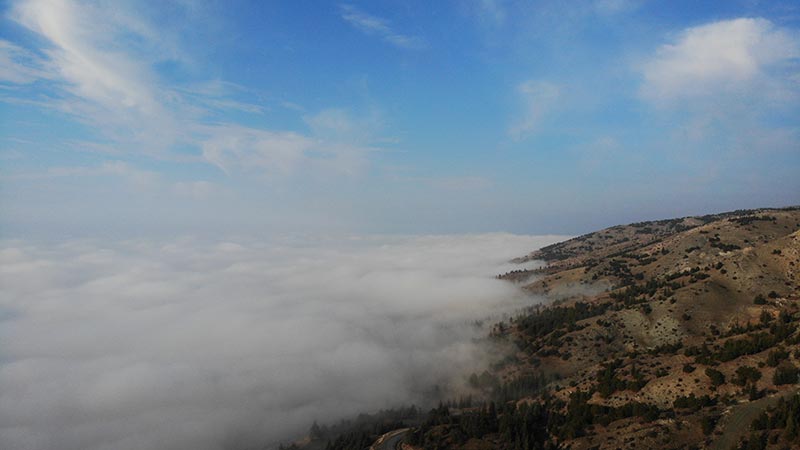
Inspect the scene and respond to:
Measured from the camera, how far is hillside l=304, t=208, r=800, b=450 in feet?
230

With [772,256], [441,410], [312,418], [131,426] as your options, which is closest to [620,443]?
[441,410]

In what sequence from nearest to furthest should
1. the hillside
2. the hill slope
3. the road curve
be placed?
the hillside
the hill slope
the road curve

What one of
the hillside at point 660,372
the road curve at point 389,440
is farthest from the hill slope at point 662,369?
the road curve at point 389,440

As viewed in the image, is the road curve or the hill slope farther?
the road curve

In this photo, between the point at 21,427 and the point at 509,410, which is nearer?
the point at 509,410

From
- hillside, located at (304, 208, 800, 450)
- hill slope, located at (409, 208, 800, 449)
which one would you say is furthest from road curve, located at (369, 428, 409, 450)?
hill slope, located at (409, 208, 800, 449)

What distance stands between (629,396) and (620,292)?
11891 centimetres

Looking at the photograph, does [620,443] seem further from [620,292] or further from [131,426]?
[131,426]

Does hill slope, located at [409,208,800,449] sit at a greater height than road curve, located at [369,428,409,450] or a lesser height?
greater

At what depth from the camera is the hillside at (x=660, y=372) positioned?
70.2 m

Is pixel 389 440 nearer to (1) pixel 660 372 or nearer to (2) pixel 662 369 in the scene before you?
(1) pixel 660 372

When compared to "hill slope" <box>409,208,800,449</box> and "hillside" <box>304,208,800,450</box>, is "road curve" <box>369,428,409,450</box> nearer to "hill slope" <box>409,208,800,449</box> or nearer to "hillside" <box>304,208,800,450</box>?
"hillside" <box>304,208,800,450</box>

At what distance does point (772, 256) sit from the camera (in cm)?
15162

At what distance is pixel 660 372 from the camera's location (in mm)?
93938
